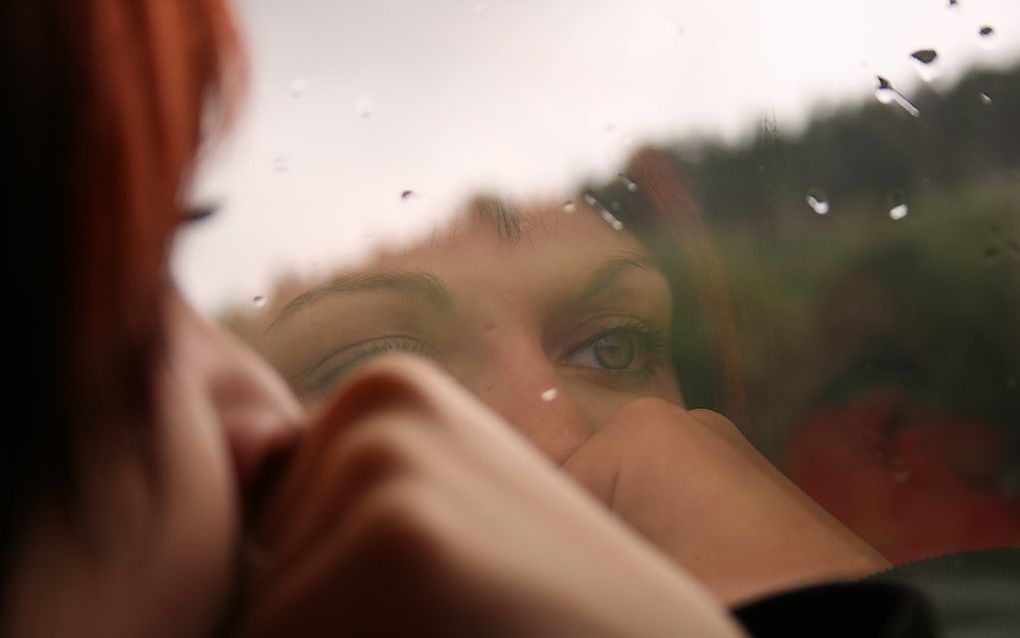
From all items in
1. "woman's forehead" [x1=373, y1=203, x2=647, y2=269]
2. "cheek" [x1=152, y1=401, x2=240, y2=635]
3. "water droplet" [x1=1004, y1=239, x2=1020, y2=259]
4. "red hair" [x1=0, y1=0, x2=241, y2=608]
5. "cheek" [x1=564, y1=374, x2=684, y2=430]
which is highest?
"red hair" [x1=0, y1=0, x2=241, y2=608]

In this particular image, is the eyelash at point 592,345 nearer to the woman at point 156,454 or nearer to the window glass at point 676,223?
the window glass at point 676,223

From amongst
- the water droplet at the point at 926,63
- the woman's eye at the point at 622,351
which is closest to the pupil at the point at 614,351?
the woman's eye at the point at 622,351

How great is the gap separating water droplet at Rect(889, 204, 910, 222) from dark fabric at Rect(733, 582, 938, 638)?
0.34 meters

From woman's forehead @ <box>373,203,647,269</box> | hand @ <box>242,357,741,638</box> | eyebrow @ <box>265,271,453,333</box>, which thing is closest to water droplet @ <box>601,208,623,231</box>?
woman's forehead @ <box>373,203,647,269</box>

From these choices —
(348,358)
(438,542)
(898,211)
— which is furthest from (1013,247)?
(438,542)

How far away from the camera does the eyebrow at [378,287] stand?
53cm

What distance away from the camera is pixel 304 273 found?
523 mm

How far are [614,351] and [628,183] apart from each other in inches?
4.1

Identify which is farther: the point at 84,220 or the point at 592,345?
the point at 592,345

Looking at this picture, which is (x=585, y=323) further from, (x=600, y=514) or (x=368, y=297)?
(x=600, y=514)

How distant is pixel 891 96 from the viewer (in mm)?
581

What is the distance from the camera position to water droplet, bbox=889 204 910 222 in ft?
1.88

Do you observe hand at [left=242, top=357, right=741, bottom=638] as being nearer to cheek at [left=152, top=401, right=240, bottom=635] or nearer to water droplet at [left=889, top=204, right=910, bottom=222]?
cheek at [left=152, top=401, right=240, bottom=635]

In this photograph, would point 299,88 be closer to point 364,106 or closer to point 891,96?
point 364,106
